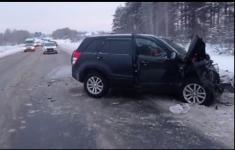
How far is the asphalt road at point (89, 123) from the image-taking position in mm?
5797

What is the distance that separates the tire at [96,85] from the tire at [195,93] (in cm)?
219

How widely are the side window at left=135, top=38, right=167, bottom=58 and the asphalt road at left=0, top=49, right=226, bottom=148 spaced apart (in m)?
1.23

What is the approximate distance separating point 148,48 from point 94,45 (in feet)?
5.46

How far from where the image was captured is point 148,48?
9117 mm

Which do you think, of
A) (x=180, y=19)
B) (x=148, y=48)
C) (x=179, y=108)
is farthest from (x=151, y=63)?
(x=180, y=19)

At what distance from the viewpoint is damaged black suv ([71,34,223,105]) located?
28.1 ft

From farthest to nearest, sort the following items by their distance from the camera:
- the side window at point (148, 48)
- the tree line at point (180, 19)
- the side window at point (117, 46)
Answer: the tree line at point (180, 19)
the side window at point (117, 46)
the side window at point (148, 48)

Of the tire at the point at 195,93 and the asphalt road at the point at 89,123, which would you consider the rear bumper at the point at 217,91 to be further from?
the asphalt road at the point at 89,123

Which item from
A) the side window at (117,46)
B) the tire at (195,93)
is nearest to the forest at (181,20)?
the side window at (117,46)

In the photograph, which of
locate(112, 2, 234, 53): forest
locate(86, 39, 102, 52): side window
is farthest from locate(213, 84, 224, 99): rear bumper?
locate(112, 2, 234, 53): forest

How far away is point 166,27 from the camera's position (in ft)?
176

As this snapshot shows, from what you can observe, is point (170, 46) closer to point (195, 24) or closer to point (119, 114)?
point (119, 114)

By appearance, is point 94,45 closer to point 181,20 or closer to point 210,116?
point 210,116

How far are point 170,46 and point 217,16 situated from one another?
3348 centimetres
